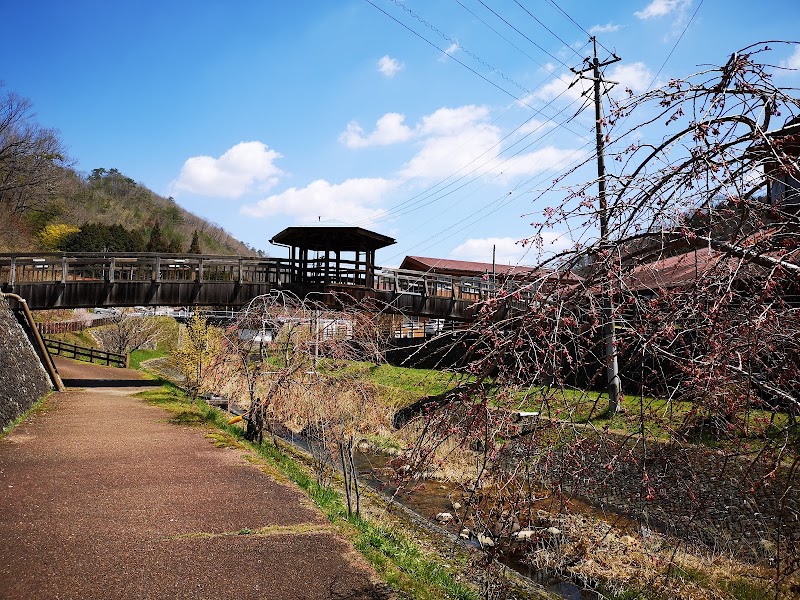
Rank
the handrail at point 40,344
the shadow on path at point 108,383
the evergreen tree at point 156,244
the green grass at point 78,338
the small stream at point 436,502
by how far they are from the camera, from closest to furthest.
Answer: the small stream at point 436,502 → the handrail at point 40,344 → the shadow on path at point 108,383 → the green grass at point 78,338 → the evergreen tree at point 156,244

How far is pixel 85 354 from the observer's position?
102ft

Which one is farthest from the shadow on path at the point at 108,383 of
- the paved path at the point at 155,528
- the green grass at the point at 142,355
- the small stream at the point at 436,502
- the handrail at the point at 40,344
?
the small stream at the point at 436,502

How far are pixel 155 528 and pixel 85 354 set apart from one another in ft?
91.3

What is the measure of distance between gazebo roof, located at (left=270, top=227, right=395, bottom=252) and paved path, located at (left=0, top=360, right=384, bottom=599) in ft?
33.7

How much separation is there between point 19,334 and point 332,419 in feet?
46.6

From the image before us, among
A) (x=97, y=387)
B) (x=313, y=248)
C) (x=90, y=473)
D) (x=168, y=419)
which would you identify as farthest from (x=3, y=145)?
(x=90, y=473)

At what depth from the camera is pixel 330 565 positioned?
671 centimetres

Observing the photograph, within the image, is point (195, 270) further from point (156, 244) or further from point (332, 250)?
point (156, 244)

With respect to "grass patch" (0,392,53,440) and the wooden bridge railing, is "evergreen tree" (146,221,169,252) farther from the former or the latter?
"grass patch" (0,392,53,440)

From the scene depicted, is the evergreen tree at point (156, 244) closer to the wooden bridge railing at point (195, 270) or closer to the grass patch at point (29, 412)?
the wooden bridge railing at point (195, 270)

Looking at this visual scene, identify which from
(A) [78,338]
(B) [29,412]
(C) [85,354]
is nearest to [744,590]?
(B) [29,412]

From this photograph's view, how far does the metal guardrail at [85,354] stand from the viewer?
104 feet

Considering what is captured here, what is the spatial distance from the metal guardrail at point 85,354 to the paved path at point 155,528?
20.5 meters

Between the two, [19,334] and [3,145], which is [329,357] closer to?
[19,334]
